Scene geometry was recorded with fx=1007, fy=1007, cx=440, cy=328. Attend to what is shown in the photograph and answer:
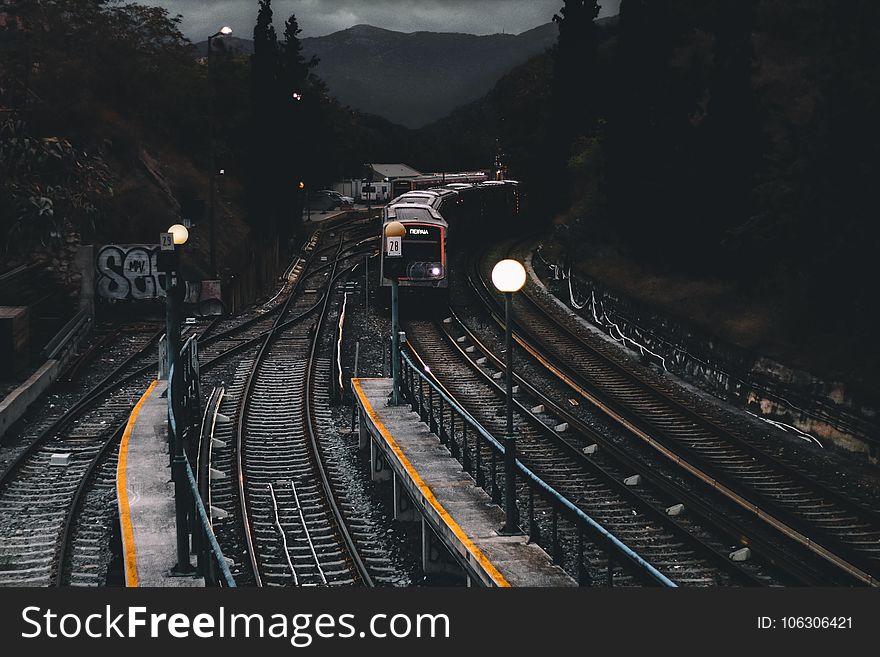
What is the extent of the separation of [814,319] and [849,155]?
4.18 metres

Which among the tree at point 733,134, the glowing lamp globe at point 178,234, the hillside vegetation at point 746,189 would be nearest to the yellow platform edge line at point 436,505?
the glowing lamp globe at point 178,234

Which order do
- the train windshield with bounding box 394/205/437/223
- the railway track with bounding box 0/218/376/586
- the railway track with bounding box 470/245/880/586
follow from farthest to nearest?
1. the train windshield with bounding box 394/205/437/223
2. the railway track with bounding box 470/245/880/586
3. the railway track with bounding box 0/218/376/586

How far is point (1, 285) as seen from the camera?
98.3ft

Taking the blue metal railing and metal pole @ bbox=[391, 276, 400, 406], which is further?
metal pole @ bbox=[391, 276, 400, 406]

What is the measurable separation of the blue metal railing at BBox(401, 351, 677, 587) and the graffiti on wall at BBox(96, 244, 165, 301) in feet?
51.8

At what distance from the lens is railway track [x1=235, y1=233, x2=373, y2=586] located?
1438cm

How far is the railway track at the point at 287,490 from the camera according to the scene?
14.4 m

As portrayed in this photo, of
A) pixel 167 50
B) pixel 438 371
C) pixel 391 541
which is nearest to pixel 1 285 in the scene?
pixel 438 371

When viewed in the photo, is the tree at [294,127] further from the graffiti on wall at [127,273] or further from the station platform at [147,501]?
the station platform at [147,501]

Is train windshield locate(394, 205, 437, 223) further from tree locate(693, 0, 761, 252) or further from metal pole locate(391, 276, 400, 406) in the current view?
metal pole locate(391, 276, 400, 406)

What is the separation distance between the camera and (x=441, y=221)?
33.9 metres

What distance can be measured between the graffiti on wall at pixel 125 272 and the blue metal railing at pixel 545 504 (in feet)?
51.8

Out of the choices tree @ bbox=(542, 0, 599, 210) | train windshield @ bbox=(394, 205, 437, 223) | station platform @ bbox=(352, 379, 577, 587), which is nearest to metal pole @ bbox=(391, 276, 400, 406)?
station platform @ bbox=(352, 379, 577, 587)

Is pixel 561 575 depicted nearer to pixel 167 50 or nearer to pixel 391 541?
pixel 391 541
